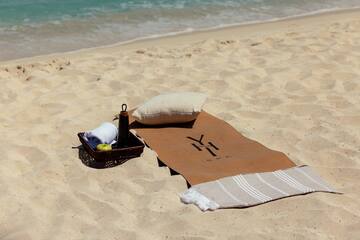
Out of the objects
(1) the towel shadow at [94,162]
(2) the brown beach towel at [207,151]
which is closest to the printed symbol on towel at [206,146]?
(2) the brown beach towel at [207,151]

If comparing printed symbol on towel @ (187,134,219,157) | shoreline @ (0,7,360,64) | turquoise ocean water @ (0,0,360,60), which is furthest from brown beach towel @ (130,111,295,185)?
turquoise ocean water @ (0,0,360,60)

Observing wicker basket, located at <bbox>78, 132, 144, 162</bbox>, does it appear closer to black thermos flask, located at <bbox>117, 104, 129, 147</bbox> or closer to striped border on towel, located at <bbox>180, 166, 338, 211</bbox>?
black thermos flask, located at <bbox>117, 104, 129, 147</bbox>

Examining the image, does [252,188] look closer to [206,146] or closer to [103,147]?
[206,146]

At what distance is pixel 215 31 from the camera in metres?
9.44

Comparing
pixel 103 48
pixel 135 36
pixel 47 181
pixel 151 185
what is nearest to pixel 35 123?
pixel 47 181

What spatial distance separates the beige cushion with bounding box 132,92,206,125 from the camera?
4.99m

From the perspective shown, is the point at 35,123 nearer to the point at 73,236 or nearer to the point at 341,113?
the point at 73,236

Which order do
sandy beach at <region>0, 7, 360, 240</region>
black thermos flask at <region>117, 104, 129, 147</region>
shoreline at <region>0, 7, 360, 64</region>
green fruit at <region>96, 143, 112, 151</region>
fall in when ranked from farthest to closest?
shoreline at <region>0, 7, 360, 64</region> < black thermos flask at <region>117, 104, 129, 147</region> < green fruit at <region>96, 143, 112, 151</region> < sandy beach at <region>0, 7, 360, 240</region>

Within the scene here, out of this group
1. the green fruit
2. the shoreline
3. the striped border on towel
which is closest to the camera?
the striped border on towel

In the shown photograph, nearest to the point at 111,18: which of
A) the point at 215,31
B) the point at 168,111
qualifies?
the point at 215,31

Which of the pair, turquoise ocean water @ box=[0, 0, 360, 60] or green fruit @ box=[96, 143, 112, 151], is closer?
green fruit @ box=[96, 143, 112, 151]

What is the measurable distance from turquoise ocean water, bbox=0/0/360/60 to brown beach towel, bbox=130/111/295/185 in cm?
375

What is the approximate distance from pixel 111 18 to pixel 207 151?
620 cm

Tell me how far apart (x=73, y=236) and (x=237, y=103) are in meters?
2.58
